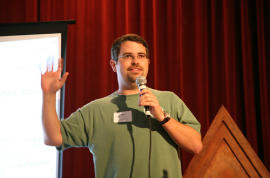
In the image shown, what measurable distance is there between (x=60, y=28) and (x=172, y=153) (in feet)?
6.03

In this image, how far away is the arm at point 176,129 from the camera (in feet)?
4.22

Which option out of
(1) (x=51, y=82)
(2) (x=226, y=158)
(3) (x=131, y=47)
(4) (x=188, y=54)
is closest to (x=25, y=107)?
(1) (x=51, y=82)

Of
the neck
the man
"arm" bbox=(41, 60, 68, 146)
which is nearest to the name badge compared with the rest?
the man

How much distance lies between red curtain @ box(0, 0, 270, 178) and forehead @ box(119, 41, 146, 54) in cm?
110

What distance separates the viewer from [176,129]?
4.51ft

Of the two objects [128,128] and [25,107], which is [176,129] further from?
[25,107]

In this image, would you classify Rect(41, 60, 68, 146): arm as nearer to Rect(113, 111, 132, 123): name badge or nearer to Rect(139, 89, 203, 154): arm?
Rect(113, 111, 132, 123): name badge

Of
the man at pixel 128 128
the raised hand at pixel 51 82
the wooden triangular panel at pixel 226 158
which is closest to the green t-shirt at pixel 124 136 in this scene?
the man at pixel 128 128

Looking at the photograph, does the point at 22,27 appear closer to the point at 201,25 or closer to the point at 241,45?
the point at 201,25

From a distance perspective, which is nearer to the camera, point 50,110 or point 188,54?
point 50,110

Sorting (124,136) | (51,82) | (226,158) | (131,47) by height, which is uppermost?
(131,47)

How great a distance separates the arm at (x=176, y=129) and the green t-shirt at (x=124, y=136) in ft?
0.26

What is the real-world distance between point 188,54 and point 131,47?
1.29 metres

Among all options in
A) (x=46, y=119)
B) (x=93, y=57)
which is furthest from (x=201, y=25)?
(x=46, y=119)
